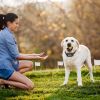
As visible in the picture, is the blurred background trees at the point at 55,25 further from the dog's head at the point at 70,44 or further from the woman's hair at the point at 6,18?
the woman's hair at the point at 6,18

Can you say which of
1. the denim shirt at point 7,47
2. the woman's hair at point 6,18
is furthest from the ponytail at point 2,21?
the denim shirt at point 7,47

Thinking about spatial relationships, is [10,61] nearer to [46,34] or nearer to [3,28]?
[3,28]

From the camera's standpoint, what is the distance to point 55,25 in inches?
1185

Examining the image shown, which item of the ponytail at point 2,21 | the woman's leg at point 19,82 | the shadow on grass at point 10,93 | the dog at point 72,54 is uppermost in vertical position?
the ponytail at point 2,21

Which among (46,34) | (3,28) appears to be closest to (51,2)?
(46,34)

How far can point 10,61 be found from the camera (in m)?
9.13

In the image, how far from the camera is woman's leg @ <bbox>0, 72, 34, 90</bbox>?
9055mm

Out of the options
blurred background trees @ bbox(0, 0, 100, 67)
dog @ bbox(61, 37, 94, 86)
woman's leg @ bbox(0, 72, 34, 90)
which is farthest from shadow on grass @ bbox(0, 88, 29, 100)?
blurred background trees @ bbox(0, 0, 100, 67)

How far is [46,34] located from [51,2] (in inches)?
78.9

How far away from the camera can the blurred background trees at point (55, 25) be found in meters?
28.6

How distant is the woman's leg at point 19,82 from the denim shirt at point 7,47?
0.96ft

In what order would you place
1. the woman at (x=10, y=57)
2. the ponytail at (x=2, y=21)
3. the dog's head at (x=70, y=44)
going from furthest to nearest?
the dog's head at (x=70, y=44) < the ponytail at (x=2, y=21) < the woman at (x=10, y=57)

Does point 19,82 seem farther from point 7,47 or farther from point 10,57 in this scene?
point 7,47

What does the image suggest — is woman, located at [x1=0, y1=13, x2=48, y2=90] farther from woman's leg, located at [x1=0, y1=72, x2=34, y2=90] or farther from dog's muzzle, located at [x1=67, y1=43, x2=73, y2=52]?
dog's muzzle, located at [x1=67, y1=43, x2=73, y2=52]
